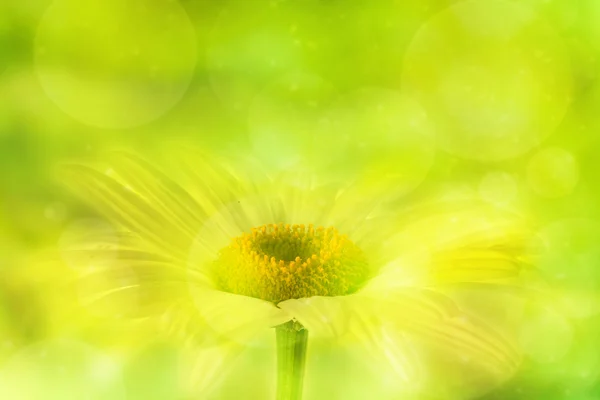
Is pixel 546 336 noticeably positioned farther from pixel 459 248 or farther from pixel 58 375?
pixel 58 375

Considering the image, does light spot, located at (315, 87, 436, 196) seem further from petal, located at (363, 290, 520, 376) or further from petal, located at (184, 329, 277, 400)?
petal, located at (363, 290, 520, 376)

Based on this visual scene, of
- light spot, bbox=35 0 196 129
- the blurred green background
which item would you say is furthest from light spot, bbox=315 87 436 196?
light spot, bbox=35 0 196 129

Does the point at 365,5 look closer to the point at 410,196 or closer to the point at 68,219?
the point at 410,196

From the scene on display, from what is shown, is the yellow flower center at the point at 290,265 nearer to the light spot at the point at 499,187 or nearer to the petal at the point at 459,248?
the petal at the point at 459,248

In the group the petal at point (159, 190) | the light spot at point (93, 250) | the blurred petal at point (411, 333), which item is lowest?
the blurred petal at point (411, 333)

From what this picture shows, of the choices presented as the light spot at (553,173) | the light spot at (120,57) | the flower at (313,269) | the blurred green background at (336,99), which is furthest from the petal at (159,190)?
the light spot at (553,173)

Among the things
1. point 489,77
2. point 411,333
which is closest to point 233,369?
point 411,333

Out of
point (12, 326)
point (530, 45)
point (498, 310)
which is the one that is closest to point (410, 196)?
point (498, 310)

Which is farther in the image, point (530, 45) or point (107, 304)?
point (530, 45)
